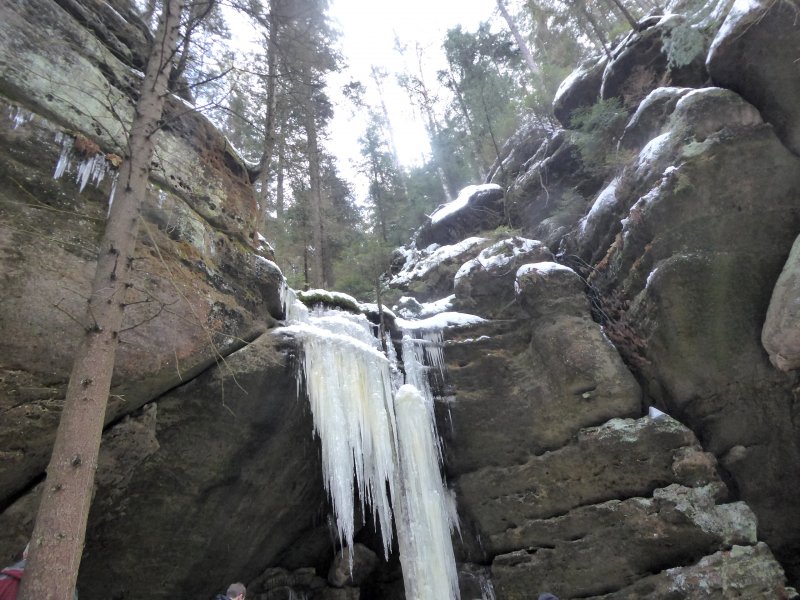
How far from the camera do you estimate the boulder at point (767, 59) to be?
7445mm

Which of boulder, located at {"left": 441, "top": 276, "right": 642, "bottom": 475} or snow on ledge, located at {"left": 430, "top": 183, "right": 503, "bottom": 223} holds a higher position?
snow on ledge, located at {"left": 430, "top": 183, "right": 503, "bottom": 223}

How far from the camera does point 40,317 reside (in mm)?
4551

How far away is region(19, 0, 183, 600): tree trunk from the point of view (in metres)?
2.89

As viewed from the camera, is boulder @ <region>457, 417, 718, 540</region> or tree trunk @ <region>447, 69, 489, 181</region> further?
tree trunk @ <region>447, 69, 489, 181</region>

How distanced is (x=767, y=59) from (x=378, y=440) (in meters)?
8.99

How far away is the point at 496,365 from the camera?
9.18m

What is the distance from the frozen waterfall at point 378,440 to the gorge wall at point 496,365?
468 millimetres

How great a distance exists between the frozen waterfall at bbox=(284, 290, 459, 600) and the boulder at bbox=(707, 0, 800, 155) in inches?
299

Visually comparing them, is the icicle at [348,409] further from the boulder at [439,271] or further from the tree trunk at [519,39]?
the tree trunk at [519,39]

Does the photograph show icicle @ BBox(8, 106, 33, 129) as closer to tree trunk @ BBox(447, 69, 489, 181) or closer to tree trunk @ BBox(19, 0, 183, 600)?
tree trunk @ BBox(19, 0, 183, 600)

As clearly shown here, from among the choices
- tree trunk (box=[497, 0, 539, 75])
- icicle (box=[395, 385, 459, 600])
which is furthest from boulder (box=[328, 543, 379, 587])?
tree trunk (box=[497, 0, 539, 75])

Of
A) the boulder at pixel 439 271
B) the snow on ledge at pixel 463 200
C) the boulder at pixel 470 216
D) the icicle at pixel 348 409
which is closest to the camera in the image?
the icicle at pixel 348 409

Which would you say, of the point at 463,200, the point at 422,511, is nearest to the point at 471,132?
the point at 463,200

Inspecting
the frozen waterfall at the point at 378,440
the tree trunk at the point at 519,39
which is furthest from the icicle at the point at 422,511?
the tree trunk at the point at 519,39
